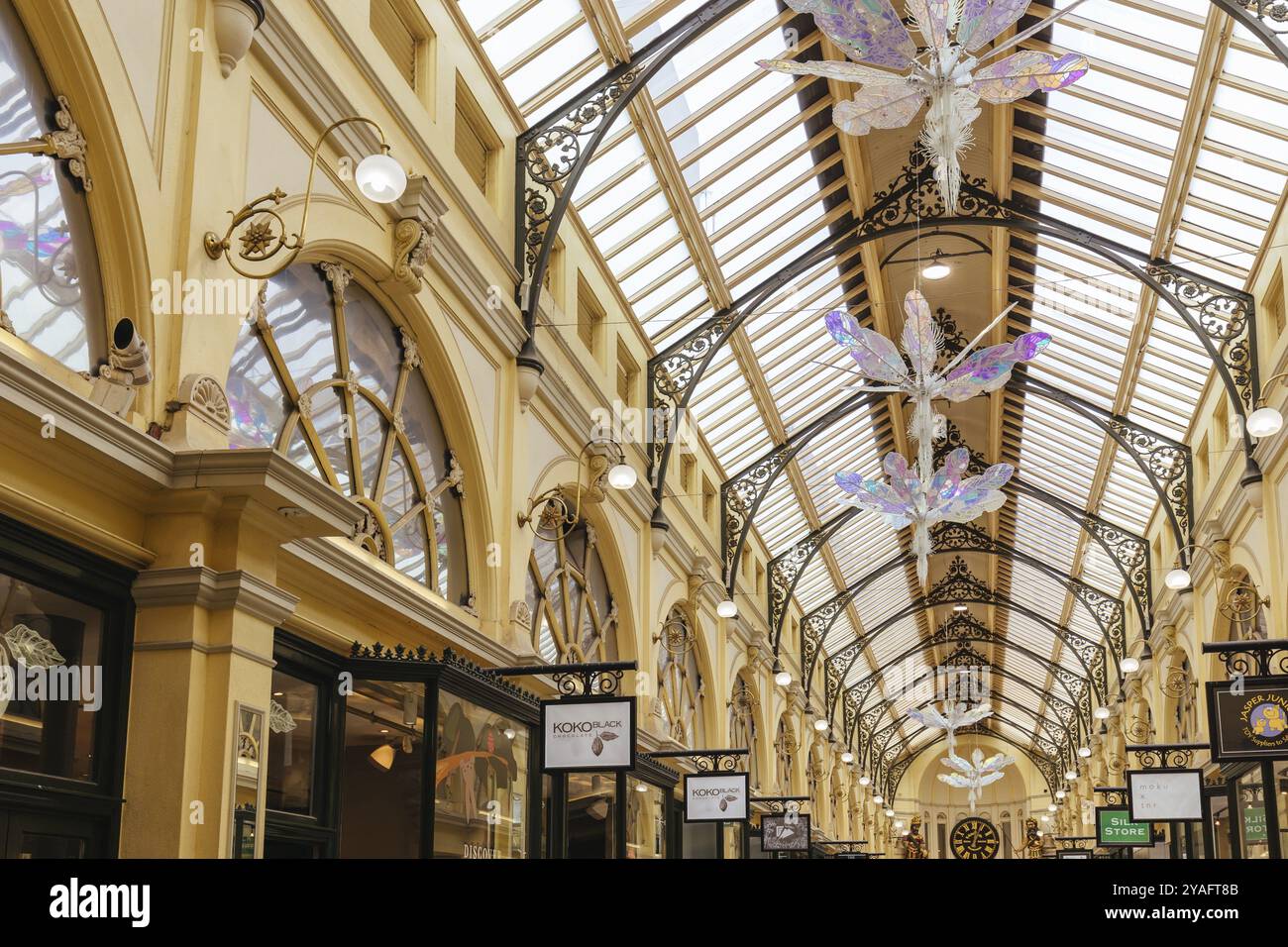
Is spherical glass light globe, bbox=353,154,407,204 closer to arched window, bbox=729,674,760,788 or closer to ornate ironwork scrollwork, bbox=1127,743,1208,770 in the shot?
ornate ironwork scrollwork, bbox=1127,743,1208,770

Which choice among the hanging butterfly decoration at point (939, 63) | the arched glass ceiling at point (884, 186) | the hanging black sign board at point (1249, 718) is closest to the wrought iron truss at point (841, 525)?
the arched glass ceiling at point (884, 186)

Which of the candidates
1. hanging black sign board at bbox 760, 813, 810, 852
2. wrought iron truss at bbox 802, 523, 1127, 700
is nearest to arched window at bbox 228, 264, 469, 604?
hanging black sign board at bbox 760, 813, 810, 852

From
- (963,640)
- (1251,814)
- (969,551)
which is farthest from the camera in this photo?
(963,640)

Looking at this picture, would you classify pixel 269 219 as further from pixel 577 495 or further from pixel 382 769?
pixel 577 495

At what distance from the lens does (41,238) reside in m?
6.79

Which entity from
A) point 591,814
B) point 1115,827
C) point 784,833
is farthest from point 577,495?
point 1115,827

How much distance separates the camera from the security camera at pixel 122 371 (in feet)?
22.5

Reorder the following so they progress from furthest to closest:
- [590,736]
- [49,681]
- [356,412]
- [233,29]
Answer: [590,736], [356,412], [233,29], [49,681]

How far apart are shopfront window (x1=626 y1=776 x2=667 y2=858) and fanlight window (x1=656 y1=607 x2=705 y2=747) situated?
1.35 metres

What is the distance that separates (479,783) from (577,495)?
210 inches

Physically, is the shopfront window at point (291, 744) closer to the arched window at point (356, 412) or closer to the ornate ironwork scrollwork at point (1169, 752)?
the arched window at point (356, 412)

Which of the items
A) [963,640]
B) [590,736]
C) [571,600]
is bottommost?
[590,736]

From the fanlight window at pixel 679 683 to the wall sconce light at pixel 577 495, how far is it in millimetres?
4677
